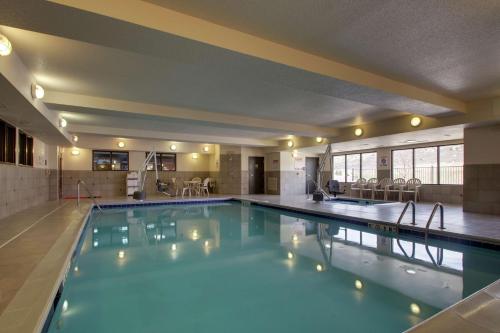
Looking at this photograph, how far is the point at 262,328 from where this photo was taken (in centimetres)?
213

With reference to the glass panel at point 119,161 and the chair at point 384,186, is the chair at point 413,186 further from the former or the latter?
the glass panel at point 119,161

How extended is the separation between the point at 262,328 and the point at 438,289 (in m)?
1.92

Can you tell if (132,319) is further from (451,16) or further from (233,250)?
(451,16)

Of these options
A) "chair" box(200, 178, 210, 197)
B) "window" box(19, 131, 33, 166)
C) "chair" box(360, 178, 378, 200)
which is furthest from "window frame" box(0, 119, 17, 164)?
"chair" box(360, 178, 378, 200)

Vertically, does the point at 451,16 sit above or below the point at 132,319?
above

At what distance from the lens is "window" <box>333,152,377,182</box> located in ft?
37.5

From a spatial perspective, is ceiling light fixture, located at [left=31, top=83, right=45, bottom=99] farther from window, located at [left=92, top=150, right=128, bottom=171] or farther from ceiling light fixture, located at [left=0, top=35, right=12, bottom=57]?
window, located at [left=92, top=150, right=128, bottom=171]

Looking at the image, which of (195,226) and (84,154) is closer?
(195,226)

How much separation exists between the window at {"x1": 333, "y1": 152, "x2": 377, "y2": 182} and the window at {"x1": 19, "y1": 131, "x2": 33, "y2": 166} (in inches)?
436

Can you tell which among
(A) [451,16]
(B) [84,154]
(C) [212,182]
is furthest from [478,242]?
(B) [84,154]

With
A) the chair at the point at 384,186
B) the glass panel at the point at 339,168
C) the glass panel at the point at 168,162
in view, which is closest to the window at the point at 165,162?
the glass panel at the point at 168,162

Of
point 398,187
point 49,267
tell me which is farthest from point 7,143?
point 398,187

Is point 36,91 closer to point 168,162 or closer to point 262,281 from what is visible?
point 262,281

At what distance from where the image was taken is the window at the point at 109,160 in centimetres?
1124
